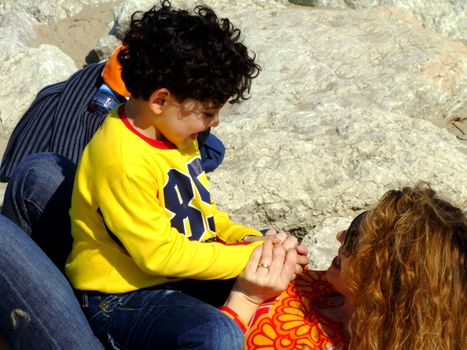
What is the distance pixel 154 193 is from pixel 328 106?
208 cm

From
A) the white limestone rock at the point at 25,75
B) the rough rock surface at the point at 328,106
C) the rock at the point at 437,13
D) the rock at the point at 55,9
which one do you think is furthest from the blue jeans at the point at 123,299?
the rock at the point at 55,9

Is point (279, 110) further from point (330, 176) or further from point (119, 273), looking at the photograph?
point (119, 273)

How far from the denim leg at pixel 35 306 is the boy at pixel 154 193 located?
9 centimetres

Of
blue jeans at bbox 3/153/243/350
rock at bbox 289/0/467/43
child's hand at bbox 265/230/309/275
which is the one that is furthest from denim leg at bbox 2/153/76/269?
rock at bbox 289/0/467/43

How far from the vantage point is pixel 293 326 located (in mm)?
2195

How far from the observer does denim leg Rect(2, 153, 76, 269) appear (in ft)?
8.43

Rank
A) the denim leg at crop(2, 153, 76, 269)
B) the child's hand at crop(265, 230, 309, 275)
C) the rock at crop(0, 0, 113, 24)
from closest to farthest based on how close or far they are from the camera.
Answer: the child's hand at crop(265, 230, 309, 275) → the denim leg at crop(2, 153, 76, 269) → the rock at crop(0, 0, 113, 24)

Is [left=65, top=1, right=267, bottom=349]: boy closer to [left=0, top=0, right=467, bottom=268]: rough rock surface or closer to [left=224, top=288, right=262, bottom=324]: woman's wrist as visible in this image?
[left=224, top=288, right=262, bottom=324]: woman's wrist

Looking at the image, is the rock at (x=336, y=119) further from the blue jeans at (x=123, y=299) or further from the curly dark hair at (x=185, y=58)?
the curly dark hair at (x=185, y=58)

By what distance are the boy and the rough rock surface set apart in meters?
1.00

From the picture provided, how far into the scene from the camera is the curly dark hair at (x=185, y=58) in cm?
215

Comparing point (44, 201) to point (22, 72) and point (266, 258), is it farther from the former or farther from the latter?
point (22, 72)

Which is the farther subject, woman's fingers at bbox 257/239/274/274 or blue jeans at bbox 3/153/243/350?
woman's fingers at bbox 257/239/274/274

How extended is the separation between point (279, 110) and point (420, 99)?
0.87m
